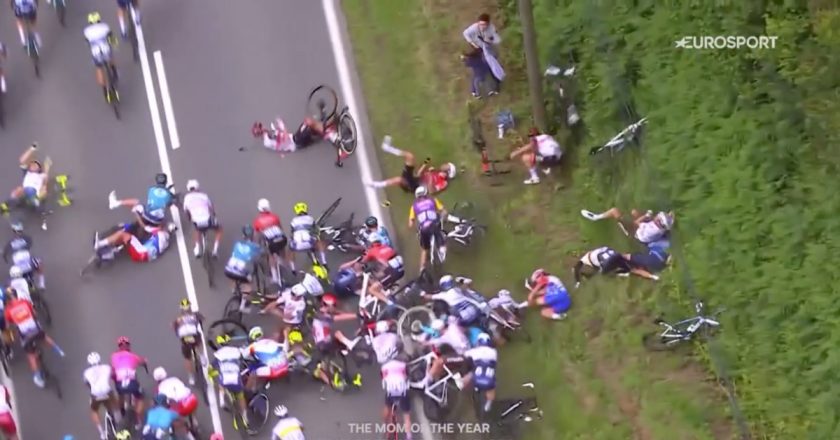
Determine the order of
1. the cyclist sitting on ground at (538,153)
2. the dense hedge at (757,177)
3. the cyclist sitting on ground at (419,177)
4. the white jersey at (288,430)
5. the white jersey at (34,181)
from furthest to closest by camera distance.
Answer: the white jersey at (34,181)
the cyclist sitting on ground at (419,177)
the cyclist sitting on ground at (538,153)
the white jersey at (288,430)
the dense hedge at (757,177)

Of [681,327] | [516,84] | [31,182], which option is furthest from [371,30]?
[681,327]

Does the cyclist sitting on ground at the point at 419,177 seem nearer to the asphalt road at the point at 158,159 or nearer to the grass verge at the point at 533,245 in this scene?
the grass verge at the point at 533,245

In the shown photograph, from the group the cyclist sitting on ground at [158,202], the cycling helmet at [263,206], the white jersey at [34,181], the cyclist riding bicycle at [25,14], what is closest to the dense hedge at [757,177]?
the cycling helmet at [263,206]

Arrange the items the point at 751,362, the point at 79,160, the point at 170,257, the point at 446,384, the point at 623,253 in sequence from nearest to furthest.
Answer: the point at 751,362 → the point at 446,384 → the point at 623,253 → the point at 170,257 → the point at 79,160

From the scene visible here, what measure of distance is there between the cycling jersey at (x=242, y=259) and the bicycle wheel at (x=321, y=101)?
3.75 meters

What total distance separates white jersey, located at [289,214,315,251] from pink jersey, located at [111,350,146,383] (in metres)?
3.38

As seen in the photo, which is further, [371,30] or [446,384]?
[371,30]

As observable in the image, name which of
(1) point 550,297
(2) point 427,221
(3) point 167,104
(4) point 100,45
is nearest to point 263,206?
(2) point 427,221

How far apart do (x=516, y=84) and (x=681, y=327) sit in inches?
266

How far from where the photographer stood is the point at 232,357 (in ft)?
56.1

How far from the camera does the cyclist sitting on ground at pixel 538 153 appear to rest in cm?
1991

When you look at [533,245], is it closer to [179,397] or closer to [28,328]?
[179,397]

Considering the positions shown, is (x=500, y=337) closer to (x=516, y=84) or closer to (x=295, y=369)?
(x=295, y=369)

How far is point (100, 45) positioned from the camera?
21.5 metres
